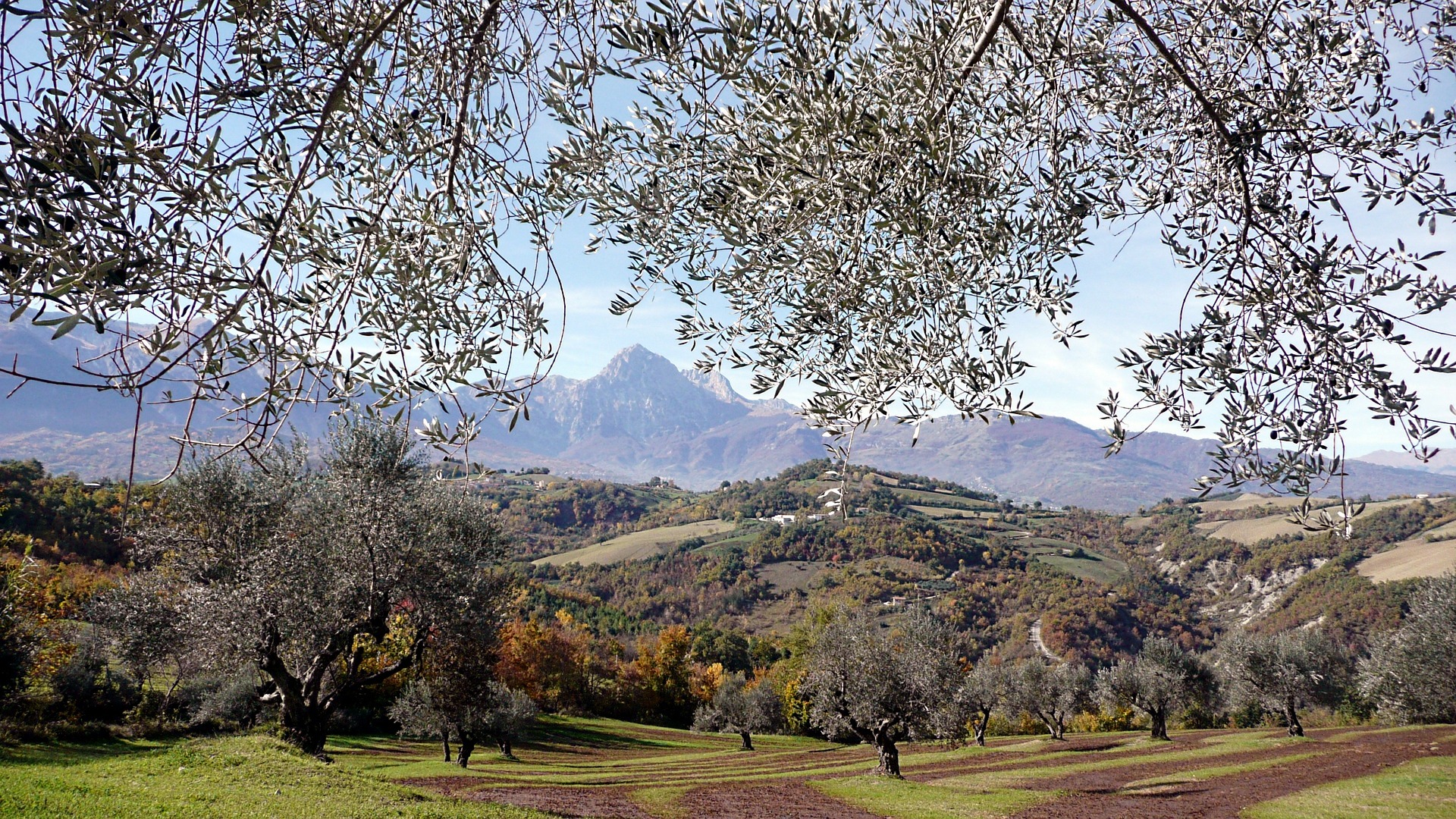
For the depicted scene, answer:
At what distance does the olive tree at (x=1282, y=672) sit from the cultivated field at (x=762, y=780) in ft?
8.92

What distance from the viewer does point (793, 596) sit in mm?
149875

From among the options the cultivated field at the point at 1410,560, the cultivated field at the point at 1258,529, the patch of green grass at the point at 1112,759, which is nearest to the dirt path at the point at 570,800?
the patch of green grass at the point at 1112,759

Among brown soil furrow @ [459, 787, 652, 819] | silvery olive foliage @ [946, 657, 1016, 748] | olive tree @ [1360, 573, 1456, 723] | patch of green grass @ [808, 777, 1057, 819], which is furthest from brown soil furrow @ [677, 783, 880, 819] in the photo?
olive tree @ [1360, 573, 1456, 723]

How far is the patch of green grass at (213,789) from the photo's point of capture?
35.3 feet

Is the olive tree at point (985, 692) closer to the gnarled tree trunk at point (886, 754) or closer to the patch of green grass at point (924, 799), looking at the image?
the gnarled tree trunk at point (886, 754)

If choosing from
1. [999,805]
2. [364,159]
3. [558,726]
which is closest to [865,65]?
[364,159]

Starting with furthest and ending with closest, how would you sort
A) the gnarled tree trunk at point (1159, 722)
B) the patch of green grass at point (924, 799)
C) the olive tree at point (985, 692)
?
the olive tree at point (985, 692)
the gnarled tree trunk at point (1159, 722)
the patch of green grass at point (924, 799)

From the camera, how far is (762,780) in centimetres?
3662

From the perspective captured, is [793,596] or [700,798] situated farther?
[793,596]

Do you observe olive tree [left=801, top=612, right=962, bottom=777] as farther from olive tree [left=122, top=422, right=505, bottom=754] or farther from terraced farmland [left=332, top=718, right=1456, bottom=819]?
olive tree [left=122, top=422, right=505, bottom=754]

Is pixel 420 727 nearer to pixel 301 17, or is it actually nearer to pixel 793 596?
pixel 301 17

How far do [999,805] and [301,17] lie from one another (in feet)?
106

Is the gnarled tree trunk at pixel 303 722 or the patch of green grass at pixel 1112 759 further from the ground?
the gnarled tree trunk at pixel 303 722

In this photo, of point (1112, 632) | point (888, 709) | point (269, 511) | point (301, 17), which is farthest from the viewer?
point (1112, 632)
